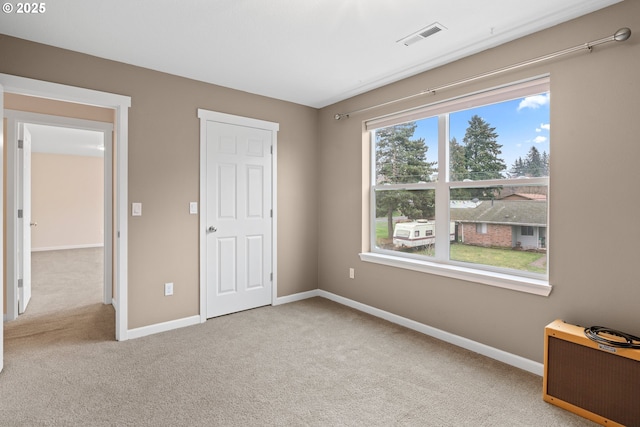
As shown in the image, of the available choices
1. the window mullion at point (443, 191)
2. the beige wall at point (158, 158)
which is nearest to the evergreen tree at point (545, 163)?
the window mullion at point (443, 191)

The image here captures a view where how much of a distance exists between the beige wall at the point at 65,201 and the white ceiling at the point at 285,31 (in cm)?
732

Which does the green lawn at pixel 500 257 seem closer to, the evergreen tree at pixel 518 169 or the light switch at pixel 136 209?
the evergreen tree at pixel 518 169

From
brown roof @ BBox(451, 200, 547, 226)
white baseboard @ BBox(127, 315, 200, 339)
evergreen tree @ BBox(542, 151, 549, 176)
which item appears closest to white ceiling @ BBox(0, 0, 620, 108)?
evergreen tree @ BBox(542, 151, 549, 176)

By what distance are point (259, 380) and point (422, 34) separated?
109 inches

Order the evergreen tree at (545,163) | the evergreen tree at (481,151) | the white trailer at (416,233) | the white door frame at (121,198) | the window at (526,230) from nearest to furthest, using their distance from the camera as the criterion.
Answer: the evergreen tree at (545,163)
the window at (526,230)
the evergreen tree at (481,151)
the white door frame at (121,198)
the white trailer at (416,233)

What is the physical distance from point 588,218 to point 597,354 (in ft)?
2.76

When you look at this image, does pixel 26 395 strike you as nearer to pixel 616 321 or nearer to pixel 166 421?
pixel 166 421

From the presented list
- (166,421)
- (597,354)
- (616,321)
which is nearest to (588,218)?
(616,321)

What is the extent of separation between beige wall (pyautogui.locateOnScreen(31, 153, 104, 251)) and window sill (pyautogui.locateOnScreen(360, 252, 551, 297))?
854cm

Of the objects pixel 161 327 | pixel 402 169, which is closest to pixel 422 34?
pixel 402 169

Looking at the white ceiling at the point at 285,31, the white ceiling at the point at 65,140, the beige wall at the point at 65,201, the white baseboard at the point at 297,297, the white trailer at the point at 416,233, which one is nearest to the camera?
the white ceiling at the point at 285,31

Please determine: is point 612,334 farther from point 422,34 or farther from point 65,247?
point 65,247

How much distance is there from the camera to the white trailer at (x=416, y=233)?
3.31 meters

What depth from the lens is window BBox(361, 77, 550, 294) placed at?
8.56 feet
